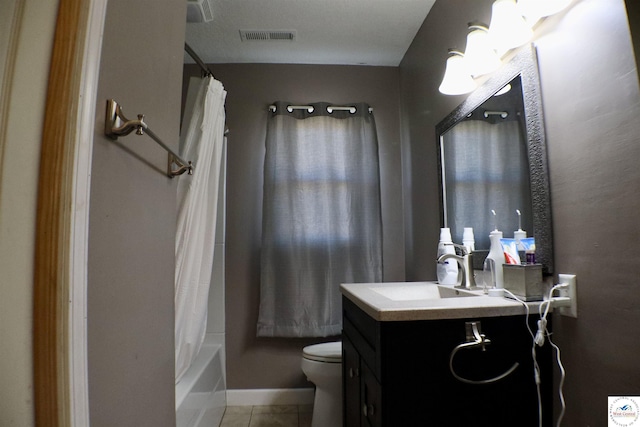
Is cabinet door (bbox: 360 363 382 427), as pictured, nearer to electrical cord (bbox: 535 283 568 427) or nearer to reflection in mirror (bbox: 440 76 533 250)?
electrical cord (bbox: 535 283 568 427)

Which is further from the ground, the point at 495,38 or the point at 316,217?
the point at 495,38

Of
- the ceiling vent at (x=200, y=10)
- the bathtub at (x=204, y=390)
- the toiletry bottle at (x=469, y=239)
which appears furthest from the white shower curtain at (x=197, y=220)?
the toiletry bottle at (x=469, y=239)

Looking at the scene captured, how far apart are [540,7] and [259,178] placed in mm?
1829

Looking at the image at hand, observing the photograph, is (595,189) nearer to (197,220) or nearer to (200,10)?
(197,220)

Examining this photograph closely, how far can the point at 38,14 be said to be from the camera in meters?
0.52

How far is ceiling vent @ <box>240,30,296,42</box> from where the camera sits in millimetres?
2055

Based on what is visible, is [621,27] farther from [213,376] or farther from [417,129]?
[213,376]

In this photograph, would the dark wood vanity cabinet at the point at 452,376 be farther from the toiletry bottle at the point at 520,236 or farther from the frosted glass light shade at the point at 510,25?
the frosted glass light shade at the point at 510,25

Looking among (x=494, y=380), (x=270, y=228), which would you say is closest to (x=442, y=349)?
(x=494, y=380)

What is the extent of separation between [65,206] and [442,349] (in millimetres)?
922

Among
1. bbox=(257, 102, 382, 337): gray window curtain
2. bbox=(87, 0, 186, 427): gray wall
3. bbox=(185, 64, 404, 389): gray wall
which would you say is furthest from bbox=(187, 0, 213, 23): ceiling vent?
bbox=(87, 0, 186, 427): gray wall

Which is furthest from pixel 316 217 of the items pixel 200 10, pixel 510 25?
pixel 510 25

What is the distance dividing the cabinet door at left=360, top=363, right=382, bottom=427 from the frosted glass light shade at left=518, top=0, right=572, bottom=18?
119 cm

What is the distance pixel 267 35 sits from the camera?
6.87 ft
